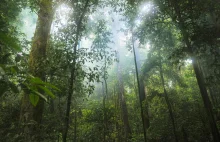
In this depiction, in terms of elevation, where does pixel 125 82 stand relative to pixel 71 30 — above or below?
above

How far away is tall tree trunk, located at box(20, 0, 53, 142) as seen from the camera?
4867mm

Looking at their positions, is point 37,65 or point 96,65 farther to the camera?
point 96,65

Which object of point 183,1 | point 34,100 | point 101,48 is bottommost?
point 34,100

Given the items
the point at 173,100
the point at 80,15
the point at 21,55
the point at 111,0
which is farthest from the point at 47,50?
the point at 173,100

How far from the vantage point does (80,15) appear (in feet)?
20.3

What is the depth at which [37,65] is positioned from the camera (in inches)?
202

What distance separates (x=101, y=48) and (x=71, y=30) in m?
1.21

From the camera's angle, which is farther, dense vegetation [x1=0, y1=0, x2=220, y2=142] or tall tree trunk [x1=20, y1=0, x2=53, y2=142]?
dense vegetation [x1=0, y1=0, x2=220, y2=142]

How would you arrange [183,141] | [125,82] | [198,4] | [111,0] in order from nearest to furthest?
1. [198,4]
2. [111,0]
3. [183,141]
4. [125,82]

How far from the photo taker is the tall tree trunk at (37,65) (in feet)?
16.0

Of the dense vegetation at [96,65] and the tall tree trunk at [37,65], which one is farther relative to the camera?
the dense vegetation at [96,65]

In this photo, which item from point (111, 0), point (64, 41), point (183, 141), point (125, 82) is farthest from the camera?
point (125, 82)

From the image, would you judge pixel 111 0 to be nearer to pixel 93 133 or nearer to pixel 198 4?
pixel 198 4

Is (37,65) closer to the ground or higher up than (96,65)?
closer to the ground
